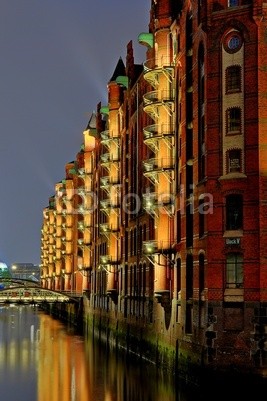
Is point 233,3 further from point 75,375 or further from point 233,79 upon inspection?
point 75,375

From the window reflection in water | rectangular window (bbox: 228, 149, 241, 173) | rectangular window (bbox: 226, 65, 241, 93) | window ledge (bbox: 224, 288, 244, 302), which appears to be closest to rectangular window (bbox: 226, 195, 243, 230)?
rectangular window (bbox: 228, 149, 241, 173)

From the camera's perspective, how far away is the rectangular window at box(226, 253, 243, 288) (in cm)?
3275

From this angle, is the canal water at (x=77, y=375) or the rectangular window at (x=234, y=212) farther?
the canal water at (x=77, y=375)

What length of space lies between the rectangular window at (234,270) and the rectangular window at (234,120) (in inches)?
242

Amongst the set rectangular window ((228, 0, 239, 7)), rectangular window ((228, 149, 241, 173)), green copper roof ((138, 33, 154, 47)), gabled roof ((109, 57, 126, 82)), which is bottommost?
rectangular window ((228, 149, 241, 173))

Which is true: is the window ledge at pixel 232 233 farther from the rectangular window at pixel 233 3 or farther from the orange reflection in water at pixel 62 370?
the rectangular window at pixel 233 3

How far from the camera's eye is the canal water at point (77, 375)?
117ft

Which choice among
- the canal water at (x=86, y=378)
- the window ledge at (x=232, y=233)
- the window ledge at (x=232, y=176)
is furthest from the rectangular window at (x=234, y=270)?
the canal water at (x=86, y=378)

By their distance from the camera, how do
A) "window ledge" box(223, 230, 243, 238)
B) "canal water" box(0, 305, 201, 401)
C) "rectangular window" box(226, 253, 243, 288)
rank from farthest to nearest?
1. "canal water" box(0, 305, 201, 401)
2. "window ledge" box(223, 230, 243, 238)
3. "rectangular window" box(226, 253, 243, 288)

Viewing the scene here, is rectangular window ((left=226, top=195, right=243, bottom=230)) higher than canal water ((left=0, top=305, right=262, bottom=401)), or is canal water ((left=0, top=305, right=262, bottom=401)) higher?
rectangular window ((left=226, top=195, right=243, bottom=230))

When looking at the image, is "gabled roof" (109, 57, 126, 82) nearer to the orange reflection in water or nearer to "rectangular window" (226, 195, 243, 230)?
the orange reflection in water

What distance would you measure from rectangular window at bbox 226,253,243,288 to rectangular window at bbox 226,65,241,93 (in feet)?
27.0

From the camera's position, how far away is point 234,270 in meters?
32.9

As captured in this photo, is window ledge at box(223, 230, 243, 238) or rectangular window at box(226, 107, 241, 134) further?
rectangular window at box(226, 107, 241, 134)
